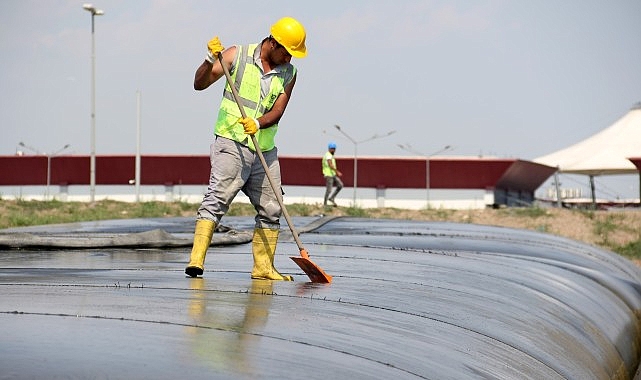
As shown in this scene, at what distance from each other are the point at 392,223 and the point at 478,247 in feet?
12.1

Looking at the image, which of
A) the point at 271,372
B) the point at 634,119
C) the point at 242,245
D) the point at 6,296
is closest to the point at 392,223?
the point at 242,245

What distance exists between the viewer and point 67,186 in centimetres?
4741

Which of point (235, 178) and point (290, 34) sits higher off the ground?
point (290, 34)

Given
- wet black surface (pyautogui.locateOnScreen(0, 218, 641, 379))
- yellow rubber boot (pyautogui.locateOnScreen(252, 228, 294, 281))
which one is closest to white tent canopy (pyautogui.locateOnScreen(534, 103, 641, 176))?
wet black surface (pyautogui.locateOnScreen(0, 218, 641, 379))

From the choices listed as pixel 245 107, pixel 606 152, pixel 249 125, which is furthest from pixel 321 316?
pixel 606 152

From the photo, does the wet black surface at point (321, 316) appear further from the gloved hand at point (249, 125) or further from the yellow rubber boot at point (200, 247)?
the gloved hand at point (249, 125)

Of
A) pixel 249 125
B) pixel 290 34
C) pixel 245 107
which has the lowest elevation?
pixel 249 125

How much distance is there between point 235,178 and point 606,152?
2003 inches

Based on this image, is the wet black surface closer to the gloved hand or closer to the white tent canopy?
the gloved hand

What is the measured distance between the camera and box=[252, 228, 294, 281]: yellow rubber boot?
643 cm

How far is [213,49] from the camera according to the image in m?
6.11

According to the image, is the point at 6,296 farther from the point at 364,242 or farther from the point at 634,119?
the point at 634,119

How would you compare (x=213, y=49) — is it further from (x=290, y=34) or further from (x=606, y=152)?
(x=606, y=152)

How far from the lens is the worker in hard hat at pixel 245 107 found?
20.5 feet
